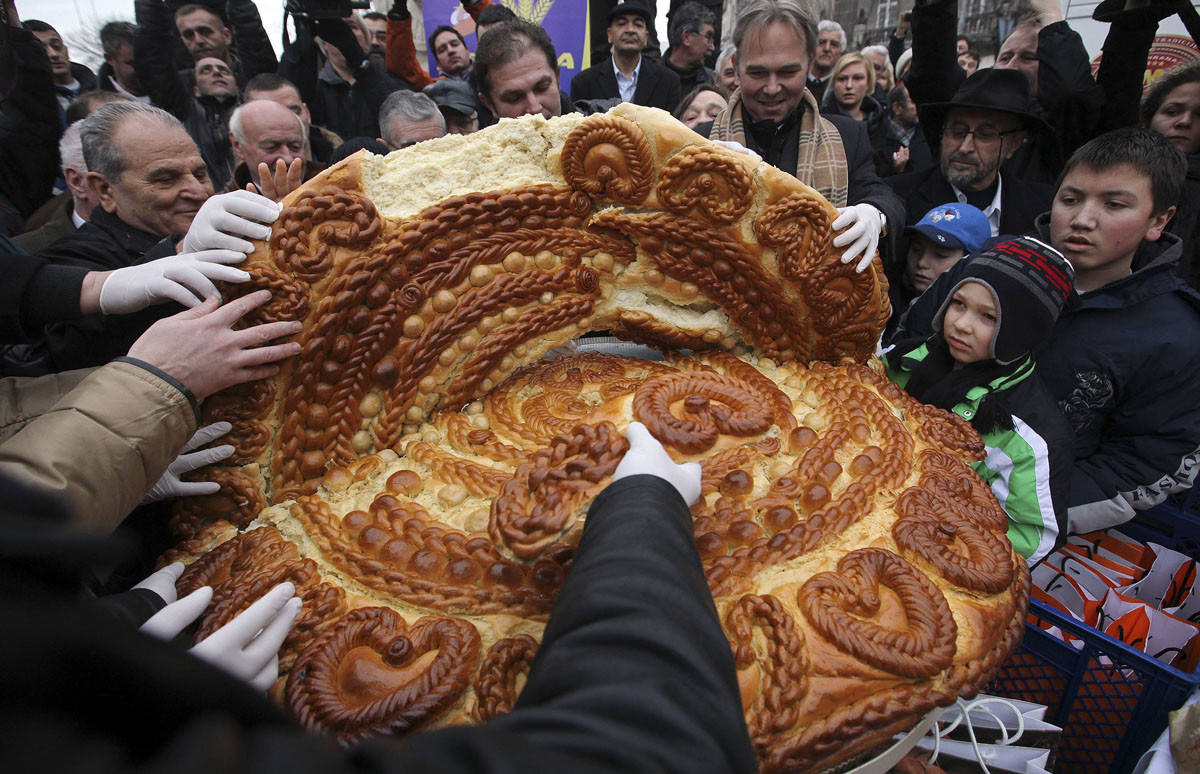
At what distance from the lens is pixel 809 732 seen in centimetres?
104

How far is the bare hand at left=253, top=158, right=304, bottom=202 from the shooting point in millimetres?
1750

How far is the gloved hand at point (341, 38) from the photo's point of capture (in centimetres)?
425

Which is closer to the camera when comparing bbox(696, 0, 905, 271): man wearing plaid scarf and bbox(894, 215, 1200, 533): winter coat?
bbox(894, 215, 1200, 533): winter coat

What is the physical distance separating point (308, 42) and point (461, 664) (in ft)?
16.6

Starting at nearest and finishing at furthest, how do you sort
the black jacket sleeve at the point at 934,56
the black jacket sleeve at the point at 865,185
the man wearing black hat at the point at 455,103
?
the black jacket sleeve at the point at 865,185, the black jacket sleeve at the point at 934,56, the man wearing black hat at the point at 455,103

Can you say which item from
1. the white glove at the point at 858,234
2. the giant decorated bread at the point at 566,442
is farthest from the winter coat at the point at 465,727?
the white glove at the point at 858,234

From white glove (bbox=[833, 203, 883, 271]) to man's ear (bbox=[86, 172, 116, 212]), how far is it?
8.05 feet

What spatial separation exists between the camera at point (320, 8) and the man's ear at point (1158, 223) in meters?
4.83

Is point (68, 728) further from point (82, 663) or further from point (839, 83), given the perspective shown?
point (839, 83)

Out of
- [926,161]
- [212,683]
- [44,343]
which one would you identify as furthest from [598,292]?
[926,161]

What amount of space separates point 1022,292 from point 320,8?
4.65 meters

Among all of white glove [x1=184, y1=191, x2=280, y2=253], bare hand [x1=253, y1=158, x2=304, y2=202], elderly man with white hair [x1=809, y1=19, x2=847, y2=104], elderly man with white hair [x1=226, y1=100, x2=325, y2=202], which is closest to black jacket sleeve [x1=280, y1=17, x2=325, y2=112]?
elderly man with white hair [x1=226, y1=100, x2=325, y2=202]

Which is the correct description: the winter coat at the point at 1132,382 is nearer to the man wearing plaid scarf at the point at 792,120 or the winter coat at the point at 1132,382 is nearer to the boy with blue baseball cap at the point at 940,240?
the boy with blue baseball cap at the point at 940,240

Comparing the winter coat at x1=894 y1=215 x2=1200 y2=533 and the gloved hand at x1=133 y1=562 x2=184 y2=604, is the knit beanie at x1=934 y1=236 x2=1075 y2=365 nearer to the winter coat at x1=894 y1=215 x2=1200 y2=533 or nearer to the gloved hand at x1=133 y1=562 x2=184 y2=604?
the winter coat at x1=894 y1=215 x2=1200 y2=533
